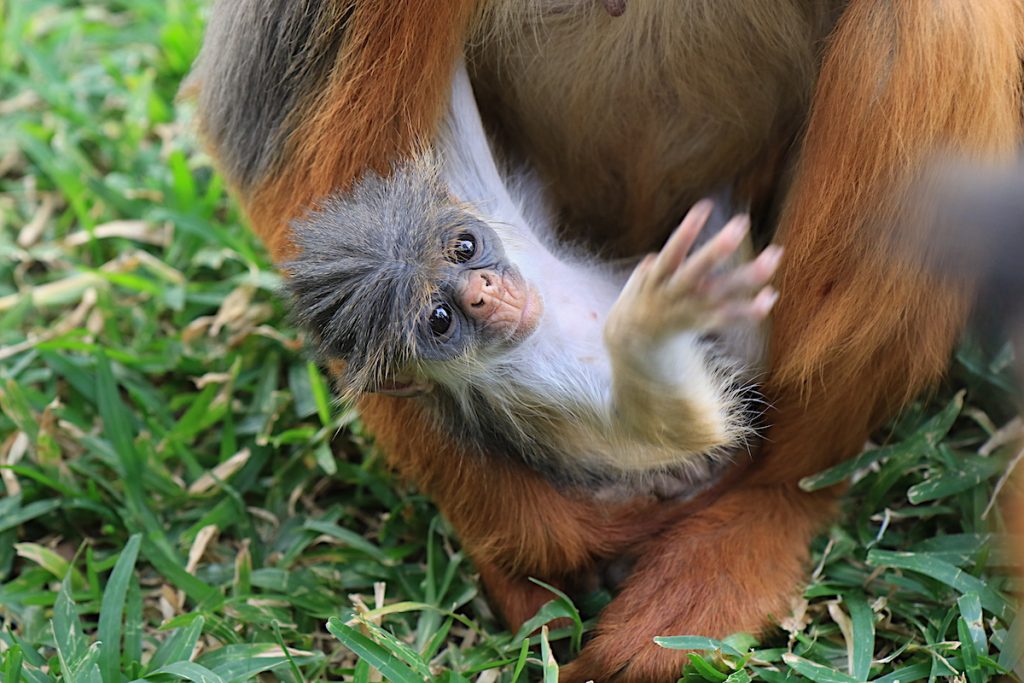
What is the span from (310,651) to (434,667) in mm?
313

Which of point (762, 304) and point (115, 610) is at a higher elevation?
point (115, 610)

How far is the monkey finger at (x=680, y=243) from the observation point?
218cm

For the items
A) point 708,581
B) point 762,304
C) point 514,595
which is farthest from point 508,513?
point 762,304

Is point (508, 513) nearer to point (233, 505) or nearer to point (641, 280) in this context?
point (641, 280)

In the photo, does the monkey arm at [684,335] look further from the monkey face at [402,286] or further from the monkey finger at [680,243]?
the monkey face at [402,286]

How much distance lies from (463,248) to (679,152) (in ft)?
2.41

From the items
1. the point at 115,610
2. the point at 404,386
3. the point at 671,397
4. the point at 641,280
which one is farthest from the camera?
the point at 115,610

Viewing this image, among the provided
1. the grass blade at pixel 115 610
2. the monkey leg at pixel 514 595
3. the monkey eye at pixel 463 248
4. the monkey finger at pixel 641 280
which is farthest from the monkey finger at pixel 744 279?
the grass blade at pixel 115 610

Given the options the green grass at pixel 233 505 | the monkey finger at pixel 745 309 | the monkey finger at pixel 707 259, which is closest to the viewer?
the monkey finger at pixel 707 259

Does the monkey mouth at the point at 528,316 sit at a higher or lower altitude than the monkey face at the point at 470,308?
lower

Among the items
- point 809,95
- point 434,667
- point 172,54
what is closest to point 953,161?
point 809,95

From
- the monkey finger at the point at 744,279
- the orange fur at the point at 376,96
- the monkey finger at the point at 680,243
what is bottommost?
the monkey finger at the point at 744,279

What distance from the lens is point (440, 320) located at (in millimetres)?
2621

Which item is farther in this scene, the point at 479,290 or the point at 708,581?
the point at 708,581
